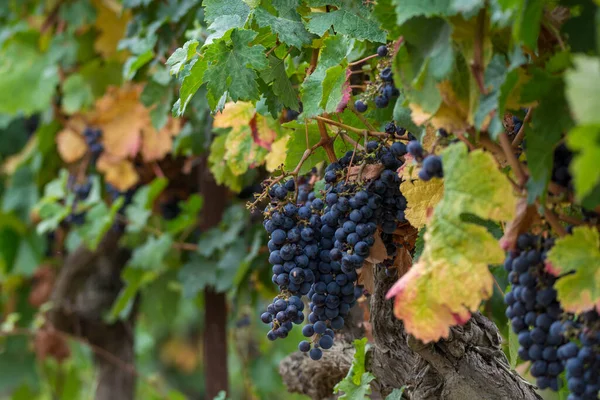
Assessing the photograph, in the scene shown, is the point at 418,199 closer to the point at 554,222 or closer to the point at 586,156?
the point at 554,222

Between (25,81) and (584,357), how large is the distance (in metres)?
2.55

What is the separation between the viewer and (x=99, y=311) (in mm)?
3377

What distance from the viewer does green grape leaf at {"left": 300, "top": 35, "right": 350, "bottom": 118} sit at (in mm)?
1363

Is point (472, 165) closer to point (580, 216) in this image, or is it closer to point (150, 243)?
point (580, 216)

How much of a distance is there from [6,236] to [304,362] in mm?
1858

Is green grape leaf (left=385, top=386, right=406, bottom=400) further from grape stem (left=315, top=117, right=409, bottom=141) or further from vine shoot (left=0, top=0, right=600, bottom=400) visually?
grape stem (left=315, top=117, right=409, bottom=141)

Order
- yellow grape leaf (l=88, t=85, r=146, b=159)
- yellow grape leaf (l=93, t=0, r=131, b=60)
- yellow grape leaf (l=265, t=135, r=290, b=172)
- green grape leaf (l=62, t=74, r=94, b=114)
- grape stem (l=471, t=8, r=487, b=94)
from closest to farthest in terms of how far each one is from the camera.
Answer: grape stem (l=471, t=8, r=487, b=94), yellow grape leaf (l=265, t=135, r=290, b=172), yellow grape leaf (l=88, t=85, r=146, b=159), green grape leaf (l=62, t=74, r=94, b=114), yellow grape leaf (l=93, t=0, r=131, b=60)

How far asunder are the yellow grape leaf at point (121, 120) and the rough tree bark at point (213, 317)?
0.83 ft

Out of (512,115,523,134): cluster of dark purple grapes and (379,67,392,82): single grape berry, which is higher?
(379,67,392,82): single grape berry

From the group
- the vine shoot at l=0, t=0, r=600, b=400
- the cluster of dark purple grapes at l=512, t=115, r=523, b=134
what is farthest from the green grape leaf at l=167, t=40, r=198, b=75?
the cluster of dark purple grapes at l=512, t=115, r=523, b=134

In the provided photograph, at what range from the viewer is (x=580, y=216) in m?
1.12

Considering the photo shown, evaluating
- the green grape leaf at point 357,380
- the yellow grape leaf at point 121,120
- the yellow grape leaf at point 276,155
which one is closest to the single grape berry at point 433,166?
the green grape leaf at point 357,380

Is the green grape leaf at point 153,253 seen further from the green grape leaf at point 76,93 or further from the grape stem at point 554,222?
the grape stem at point 554,222

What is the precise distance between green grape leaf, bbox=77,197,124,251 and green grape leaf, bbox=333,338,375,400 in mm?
1289
